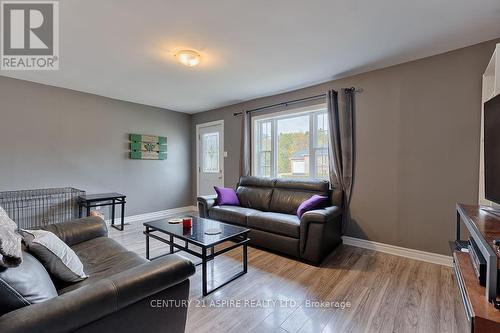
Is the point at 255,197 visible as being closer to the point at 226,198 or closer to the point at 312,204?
the point at 226,198

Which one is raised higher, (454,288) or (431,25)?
(431,25)

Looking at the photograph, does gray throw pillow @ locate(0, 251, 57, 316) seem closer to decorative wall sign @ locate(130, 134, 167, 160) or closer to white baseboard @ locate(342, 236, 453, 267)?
white baseboard @ locate(342, 236, 453, 267)

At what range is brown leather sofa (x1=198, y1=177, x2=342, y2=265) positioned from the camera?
261 centimetres

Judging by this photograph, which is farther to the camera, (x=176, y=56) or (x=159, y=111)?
(x=159, y=111)

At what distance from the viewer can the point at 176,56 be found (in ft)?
8.73

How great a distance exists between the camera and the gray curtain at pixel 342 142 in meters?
3.20

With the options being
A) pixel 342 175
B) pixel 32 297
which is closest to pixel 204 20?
pixel 32 297

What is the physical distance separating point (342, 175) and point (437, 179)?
1043 mm

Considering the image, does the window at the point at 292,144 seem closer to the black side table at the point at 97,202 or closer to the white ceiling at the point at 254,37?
the white ceiling at the point at 254,37

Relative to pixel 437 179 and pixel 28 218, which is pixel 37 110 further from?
pixel 437 179

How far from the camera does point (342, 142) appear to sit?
3.24m

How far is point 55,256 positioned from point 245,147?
3.33m

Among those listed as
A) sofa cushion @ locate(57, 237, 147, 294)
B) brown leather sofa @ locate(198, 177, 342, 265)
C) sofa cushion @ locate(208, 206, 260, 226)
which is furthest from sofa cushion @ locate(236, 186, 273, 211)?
sofa cushion @ locate(57, 237, 147, 294)

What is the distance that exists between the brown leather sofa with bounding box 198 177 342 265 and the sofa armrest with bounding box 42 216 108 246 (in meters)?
1.68
